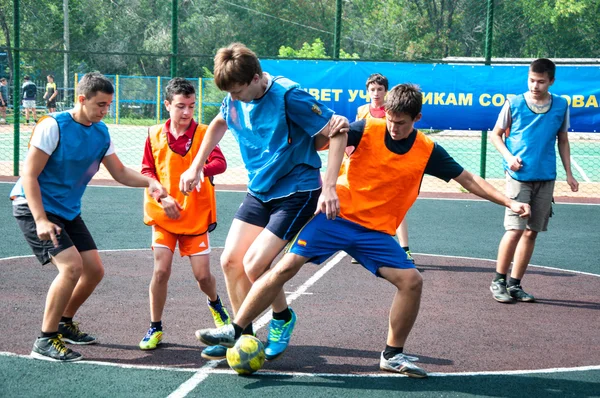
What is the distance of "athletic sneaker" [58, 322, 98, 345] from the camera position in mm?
5324

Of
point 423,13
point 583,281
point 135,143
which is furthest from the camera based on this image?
point 423,13

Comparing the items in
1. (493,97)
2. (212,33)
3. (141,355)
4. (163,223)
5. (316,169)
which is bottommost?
(141,355)

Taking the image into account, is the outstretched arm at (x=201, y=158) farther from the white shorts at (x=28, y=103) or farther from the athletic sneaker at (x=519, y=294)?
the white shorts at (x=28, y=103)

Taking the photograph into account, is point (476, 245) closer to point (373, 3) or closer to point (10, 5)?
point (373, 3)

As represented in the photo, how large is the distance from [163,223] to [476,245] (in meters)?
5.24

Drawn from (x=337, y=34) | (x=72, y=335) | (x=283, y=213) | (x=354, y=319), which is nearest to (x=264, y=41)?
(x=337, y=34)

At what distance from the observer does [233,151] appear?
23250mm

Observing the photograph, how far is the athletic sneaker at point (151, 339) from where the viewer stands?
17.1ft

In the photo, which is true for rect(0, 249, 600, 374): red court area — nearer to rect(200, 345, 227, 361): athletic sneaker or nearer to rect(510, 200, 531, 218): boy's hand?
rect(200, 345, 227, 361): athletic sneaker

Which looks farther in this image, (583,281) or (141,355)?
(583,281)

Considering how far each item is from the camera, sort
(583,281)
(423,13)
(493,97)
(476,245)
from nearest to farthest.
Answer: (583,281) → (476,245) → (493,97) → (423,13)

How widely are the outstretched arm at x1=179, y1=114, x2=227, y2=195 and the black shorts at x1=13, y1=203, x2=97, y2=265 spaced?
2.63 feet

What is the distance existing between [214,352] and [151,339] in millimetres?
480

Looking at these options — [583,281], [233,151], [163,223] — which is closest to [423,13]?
[233,151]
